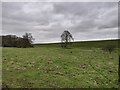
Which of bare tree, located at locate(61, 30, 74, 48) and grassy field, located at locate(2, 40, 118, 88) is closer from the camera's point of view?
grassy field, located at locate(2, 40, 118, 88)

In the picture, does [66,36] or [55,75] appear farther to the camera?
[66,36]

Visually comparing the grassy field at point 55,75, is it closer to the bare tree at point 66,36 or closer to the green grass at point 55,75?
the green grass at point 55,75

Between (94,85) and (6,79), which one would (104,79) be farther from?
(6,79)

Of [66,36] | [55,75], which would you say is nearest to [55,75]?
[55,75]

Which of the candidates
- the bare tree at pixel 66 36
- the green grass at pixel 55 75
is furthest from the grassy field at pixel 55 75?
the bare tree at pixel 66 36

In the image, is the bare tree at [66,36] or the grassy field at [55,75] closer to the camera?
the grassy field at [55,75]

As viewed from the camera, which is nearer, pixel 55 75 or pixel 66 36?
pixel 55 75

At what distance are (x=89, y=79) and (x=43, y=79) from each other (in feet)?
15.7

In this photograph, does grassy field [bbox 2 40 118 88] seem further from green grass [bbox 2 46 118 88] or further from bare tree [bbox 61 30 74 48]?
bare tree [bbox 61 30 74 48]

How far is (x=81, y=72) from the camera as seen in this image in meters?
24.0

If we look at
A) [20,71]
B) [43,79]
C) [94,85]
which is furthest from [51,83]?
[20,71]

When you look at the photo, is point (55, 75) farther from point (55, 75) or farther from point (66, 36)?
point (66, 36)

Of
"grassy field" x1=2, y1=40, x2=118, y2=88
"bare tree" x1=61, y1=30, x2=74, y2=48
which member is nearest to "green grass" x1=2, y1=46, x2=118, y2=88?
"grassy field" x1=2, y1=40, x2=118, y2=88

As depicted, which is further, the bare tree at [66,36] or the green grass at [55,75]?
the bare tree at [66,36]
